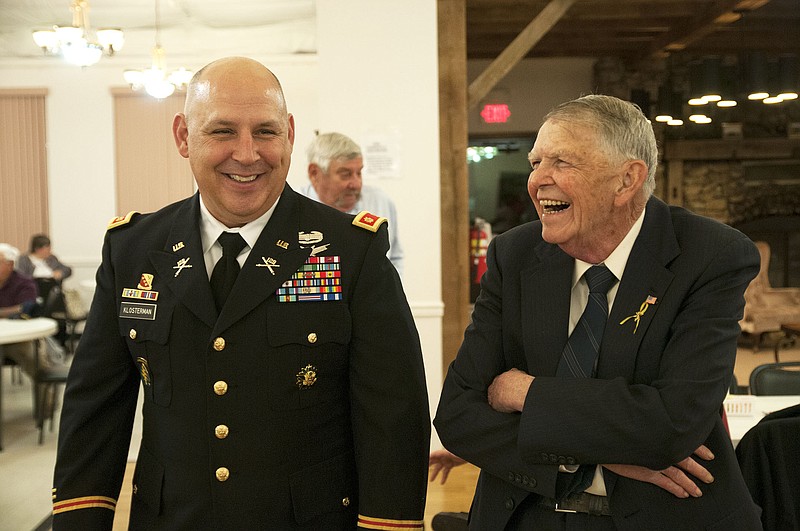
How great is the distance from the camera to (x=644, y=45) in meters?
11.3

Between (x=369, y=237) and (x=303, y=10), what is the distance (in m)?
8.61

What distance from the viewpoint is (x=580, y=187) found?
1.71 metres

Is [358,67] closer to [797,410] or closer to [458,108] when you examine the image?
[458,108]

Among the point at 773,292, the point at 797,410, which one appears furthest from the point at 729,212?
the point at 797,410

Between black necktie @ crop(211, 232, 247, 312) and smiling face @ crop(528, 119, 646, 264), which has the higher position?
smiling face @ crop(528, 119, 646, 264)

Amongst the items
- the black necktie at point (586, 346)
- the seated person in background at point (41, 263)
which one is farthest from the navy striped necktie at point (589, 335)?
the seated person in background at point (41, 263)

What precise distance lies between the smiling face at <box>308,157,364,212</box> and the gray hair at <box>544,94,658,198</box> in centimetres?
202

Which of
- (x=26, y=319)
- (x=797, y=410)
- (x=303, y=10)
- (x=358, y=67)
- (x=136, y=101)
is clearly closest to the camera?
(x=797, y=410)

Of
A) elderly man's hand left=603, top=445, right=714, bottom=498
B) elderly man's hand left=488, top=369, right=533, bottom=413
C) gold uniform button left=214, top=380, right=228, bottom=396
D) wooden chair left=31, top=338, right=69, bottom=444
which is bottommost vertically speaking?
wooden chair left=31, top=338, right=69, bottom=444

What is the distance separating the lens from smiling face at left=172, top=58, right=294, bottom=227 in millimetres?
1567

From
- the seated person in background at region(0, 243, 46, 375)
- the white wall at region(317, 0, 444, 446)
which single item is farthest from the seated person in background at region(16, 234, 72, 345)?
the white wall at region(317, 0, 444, 446)

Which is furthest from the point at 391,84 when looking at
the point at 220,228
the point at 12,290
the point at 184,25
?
the point at 184,25

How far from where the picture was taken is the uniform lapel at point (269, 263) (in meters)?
1.60

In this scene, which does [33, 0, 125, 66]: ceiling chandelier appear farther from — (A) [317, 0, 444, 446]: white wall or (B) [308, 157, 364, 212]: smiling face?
(B) [308, 157, 364, 212]: smiling face
